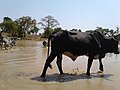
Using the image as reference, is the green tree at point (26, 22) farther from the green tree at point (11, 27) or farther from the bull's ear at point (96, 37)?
the bull's ear at point (96, 37)

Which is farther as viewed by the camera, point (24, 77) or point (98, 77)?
point (98, 77)

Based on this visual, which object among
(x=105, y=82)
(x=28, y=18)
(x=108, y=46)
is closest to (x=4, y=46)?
(x=108, y=46)

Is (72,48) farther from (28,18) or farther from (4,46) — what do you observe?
(28,18)

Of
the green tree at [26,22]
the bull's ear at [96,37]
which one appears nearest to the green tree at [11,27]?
the green tree at [26,22]

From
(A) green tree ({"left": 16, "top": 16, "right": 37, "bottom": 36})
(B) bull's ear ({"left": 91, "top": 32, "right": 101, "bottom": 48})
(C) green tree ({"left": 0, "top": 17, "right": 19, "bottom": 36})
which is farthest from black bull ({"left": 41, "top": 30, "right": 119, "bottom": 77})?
(A) green tree ({"left": 16, "top": 16, "right": 37, "bottom": 36})

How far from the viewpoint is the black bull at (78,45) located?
11164 mm

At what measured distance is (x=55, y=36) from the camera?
36.5 feet

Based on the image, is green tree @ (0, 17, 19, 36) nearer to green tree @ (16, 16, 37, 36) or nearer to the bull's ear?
green tree @ (16, 16, 37, 36)

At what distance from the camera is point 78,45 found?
37.9ft

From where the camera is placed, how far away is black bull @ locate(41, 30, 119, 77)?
1116 cm

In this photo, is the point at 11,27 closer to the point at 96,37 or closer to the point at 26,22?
the point at 26,22

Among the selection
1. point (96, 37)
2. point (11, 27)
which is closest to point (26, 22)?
point (11, 27)

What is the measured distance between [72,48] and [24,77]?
220 centimetres

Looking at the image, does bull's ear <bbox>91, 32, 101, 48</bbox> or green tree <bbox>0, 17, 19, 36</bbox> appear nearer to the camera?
bull's ear <bbox>91, 32, 101, 48</bbox>
